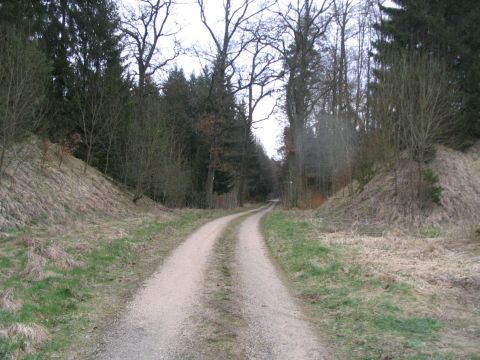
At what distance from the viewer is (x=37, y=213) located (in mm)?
15922

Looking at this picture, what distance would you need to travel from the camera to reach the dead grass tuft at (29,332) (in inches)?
225

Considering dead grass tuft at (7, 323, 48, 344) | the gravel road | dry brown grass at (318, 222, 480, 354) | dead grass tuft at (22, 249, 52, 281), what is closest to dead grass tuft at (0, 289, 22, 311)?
dead grass tuft at (7, 323, 48, 344)

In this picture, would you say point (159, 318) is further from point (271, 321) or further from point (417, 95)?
point (417, 95)

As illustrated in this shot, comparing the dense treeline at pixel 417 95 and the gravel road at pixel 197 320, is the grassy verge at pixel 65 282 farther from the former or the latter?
the dense treeline at pixel 417 95

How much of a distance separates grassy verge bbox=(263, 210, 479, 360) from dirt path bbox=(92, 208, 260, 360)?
2.05m

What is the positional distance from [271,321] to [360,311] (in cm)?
151

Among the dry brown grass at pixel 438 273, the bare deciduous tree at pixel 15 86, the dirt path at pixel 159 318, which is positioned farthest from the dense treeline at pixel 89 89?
the dry brown grass at pixel 438 273

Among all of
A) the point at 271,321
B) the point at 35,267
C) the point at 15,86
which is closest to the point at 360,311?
the point at 271,321

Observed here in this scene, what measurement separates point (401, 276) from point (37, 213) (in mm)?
12653

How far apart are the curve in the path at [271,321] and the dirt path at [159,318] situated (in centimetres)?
90

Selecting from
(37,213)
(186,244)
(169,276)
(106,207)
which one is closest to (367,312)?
(169,276)

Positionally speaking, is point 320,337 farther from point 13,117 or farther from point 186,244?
point 13,117

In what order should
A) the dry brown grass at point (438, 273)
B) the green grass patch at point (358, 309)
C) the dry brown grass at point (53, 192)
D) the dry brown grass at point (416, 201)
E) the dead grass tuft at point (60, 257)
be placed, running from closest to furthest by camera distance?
the green grass patch at point (358, 309) < the dry brown grass at point (438, 273) < the dead grass tuft at point (60, 257) < the dry brown grass at point (53, 192) < the dry brown grass at point (416, 201)

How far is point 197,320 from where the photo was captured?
6.80 metres
